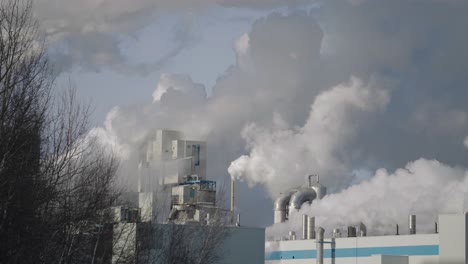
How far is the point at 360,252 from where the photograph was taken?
1713 inches

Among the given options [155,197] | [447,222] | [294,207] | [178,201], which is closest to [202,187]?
[178,201]

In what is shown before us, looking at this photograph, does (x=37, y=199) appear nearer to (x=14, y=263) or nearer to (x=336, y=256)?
(x=14, y=263)

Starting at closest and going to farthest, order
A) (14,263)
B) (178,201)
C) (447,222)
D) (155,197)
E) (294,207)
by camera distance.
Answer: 1. (14,263)
2. (447,222)
3. (155,197)
4. (178,201)
5. (294,207)

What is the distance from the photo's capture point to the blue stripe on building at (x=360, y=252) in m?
40.1

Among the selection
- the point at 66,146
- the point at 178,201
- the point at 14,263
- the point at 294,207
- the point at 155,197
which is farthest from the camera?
the point at 294,207

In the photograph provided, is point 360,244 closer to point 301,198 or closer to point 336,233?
point 336,233

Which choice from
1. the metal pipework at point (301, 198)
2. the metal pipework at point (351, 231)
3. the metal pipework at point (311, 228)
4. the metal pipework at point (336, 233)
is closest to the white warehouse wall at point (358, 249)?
the metal pipework at point (311, 228)

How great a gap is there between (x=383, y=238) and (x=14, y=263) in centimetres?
2679

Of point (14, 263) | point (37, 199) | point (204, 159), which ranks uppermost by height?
point (204, 159)

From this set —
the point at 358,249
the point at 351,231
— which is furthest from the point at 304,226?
the point at 358,249

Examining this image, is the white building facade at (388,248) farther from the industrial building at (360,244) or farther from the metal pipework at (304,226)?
the metal pipework at (304,226)

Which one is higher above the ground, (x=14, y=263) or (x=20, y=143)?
(x=20, y=143)

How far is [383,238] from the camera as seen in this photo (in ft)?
139

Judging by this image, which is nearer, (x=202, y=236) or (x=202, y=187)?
(x=202, y=236)
